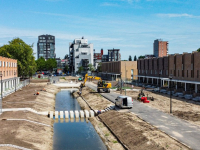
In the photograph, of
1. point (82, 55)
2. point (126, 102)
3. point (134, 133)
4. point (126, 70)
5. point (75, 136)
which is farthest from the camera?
point (82, 55)

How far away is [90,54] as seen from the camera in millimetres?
180375

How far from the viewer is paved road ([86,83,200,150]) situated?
22.5 meters

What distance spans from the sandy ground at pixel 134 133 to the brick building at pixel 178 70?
86.5 ft

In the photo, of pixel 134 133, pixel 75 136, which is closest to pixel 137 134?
pixel 134 133

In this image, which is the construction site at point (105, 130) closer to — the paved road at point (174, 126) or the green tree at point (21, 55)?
the paved road at point (174, 126)

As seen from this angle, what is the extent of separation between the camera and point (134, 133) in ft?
85.8

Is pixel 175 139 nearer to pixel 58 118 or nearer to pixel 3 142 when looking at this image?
pixel 3 142

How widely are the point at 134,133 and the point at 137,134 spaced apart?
0.66 metres

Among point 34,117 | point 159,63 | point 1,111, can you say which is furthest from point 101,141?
point 159,63

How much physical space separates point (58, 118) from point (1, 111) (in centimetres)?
837

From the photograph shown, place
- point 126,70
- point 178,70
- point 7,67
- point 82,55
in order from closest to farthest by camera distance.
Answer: point 178,70 → point 7,67 → point 126,70 → point 82,55

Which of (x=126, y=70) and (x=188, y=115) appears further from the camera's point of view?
(x=126, y=70)


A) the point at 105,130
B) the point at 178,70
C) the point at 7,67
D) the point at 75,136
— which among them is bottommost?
the point at 75,136

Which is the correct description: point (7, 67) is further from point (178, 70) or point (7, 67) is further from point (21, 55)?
point (178, 70)
